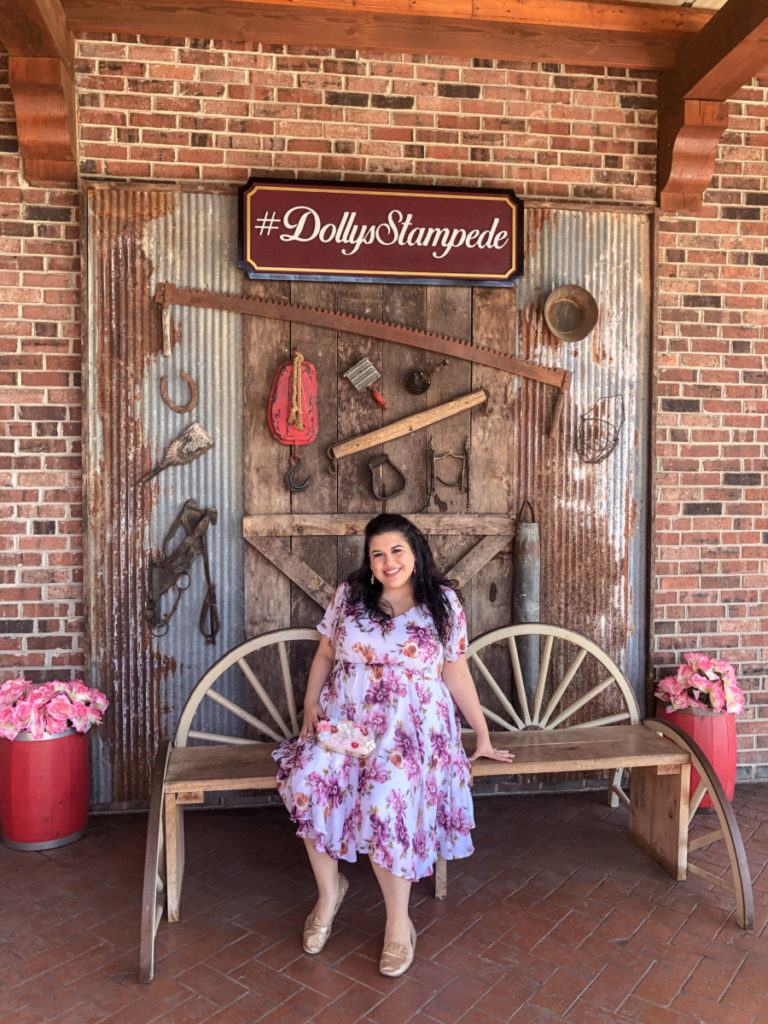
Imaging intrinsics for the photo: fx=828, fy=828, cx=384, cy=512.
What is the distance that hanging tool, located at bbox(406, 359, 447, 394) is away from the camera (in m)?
3.72

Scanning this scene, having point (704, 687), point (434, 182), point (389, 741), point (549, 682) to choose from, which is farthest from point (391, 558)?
point (434, 182)

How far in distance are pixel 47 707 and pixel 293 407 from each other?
1.58 meters

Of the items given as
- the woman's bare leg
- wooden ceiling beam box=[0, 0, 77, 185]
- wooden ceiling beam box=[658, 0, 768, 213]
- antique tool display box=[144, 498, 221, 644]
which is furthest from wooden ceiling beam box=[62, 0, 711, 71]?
the woman's bare leg

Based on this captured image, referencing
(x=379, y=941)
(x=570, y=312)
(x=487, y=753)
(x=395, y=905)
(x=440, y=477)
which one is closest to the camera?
(x=395, y=905)

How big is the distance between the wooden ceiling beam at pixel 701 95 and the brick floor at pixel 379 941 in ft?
9.62

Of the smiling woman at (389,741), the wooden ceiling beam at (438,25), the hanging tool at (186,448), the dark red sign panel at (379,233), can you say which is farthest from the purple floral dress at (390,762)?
the wooden ceiling beam at (438,25)

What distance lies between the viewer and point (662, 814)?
3.20m

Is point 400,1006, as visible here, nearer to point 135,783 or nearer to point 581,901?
point 581,901

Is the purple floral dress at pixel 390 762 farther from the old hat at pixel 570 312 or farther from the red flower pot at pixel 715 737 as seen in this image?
the old hat at pixel 570 312

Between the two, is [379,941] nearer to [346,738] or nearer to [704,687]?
[346,738]

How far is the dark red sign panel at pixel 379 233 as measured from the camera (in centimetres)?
361

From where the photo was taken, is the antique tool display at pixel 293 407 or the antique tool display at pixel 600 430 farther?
the antique tool display at pixel 600 430

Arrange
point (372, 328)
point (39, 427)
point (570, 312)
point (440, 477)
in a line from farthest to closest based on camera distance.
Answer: point (570, 312)
point (440, 477)
point (372, 328)
point (39, 427)

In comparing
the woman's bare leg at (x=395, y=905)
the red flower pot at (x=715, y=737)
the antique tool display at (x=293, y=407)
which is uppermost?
the antique tool display at (x=293, y=407)
